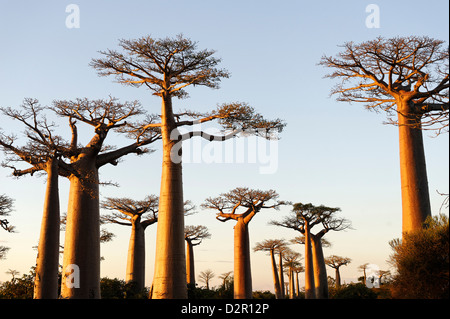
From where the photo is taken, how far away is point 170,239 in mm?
11867

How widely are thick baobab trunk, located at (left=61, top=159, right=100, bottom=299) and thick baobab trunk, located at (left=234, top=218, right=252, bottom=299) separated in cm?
813

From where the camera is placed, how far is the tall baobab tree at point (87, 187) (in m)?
13.9

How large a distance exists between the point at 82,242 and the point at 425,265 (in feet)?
30.7

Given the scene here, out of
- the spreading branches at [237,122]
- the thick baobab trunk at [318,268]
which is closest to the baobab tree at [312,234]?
the thick baobab trunk at [318,268]

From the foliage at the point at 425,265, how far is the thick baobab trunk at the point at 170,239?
5.20 metres

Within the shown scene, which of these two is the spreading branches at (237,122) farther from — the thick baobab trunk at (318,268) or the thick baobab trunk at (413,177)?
the thick baobab trunk at (318,268)

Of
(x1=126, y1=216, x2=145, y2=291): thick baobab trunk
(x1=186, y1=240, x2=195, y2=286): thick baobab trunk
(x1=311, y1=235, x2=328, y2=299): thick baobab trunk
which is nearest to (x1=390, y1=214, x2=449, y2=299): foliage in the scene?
(x1=126, y1=216, x2=145, y2=291): thick baobab trunk

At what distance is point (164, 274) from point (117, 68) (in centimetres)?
558

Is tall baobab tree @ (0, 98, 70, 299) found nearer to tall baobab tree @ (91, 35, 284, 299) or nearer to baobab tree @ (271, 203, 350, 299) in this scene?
tall baobab tree @ (91, 35, 284, 299)

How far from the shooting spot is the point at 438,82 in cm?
1051

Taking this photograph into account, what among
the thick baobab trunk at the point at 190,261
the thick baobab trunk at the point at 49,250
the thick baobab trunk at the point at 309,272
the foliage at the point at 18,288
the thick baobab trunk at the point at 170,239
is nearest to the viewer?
the thick baobab trunk at the point at 170,239

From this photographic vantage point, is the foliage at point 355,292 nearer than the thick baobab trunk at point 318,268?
Yes
